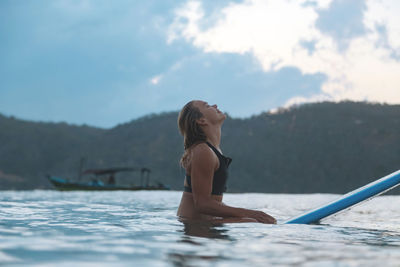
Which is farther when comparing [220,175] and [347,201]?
[347,201]

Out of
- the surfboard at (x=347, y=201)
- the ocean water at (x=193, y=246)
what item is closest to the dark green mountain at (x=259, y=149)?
the surfboard at (x=347, y=201)

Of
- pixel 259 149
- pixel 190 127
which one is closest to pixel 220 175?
pixel 190 127

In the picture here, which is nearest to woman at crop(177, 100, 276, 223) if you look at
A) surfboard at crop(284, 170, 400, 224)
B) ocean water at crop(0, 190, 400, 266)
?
ocean water at crop(0, 190, 400, 266)

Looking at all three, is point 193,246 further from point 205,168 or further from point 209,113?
point 209,113

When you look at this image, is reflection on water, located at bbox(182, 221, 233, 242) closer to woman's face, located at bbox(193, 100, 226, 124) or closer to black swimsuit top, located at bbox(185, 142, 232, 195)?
black swimsuit top, located at bbox(185, 142, 232, 195)

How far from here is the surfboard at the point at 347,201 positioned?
14.7 feet

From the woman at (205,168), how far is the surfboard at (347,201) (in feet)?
1.54

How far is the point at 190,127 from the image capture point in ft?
13.5

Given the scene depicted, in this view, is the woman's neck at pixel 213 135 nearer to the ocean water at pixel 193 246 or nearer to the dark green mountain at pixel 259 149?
the ocean water at pixel 193 246

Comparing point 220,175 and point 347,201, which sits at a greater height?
point 220,175

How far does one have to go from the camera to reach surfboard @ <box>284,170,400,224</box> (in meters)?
4.47

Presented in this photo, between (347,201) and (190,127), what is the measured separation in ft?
5.38

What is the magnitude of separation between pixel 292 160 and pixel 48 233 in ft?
155

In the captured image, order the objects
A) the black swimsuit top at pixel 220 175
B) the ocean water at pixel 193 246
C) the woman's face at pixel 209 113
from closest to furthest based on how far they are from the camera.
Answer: the ocean water at pixel 193 246, the black swimsuit top at pixel 220 175, the woman's face at pixel 209 113
